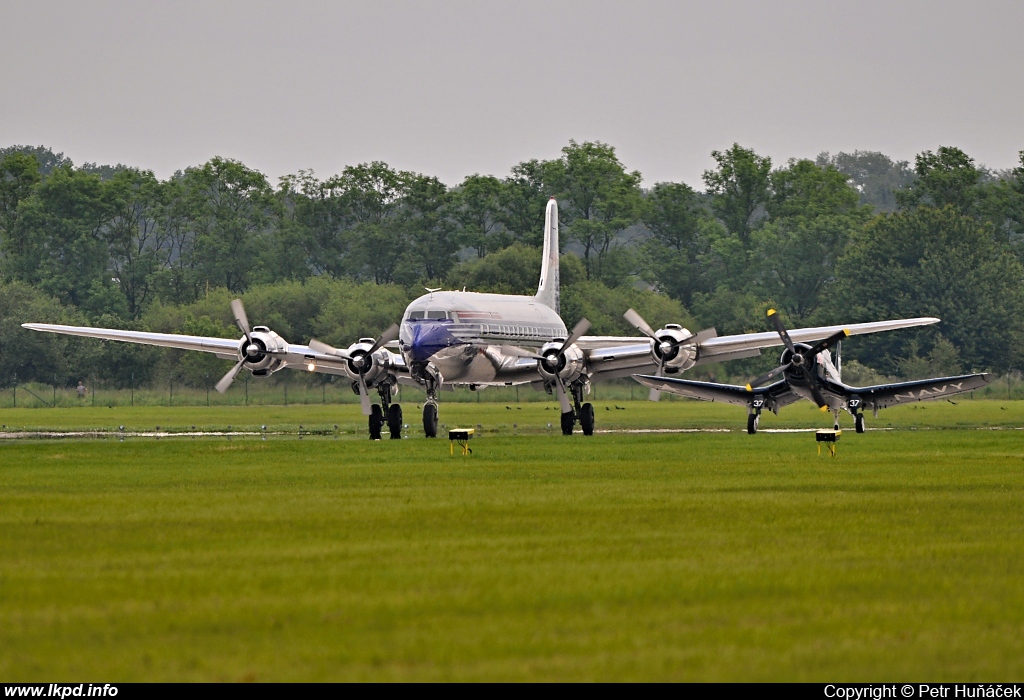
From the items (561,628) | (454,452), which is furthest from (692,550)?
(454,452)

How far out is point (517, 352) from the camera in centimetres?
4531

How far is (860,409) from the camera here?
49938 millimetres

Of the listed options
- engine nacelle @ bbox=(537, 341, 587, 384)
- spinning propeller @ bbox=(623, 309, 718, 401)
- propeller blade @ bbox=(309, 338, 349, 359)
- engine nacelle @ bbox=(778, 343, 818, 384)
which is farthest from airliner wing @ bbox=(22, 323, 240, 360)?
engine nacelle @ bbox=(778, 343, 818, 384)

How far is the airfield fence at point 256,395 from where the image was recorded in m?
73.3

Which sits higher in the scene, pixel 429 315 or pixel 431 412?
pixel 429 315

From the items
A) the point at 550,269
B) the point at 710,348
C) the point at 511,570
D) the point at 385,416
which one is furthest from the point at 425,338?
the point at 511,570

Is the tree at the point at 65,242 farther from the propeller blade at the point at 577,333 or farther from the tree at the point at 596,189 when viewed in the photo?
the propeller blade at the point at 577,333

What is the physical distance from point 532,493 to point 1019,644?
1336 centimetres

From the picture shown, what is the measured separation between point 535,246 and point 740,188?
23.9 metres

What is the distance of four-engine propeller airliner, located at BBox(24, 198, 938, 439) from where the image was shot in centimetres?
4209

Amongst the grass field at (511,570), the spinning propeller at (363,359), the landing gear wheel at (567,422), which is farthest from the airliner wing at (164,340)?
the grass field at (511,570)

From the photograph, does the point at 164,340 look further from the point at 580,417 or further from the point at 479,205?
the point at 479,205

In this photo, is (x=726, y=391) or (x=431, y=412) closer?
(x=431, y=412)

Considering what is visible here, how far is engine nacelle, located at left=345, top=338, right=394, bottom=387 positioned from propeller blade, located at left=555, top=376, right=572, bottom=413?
499 cm
